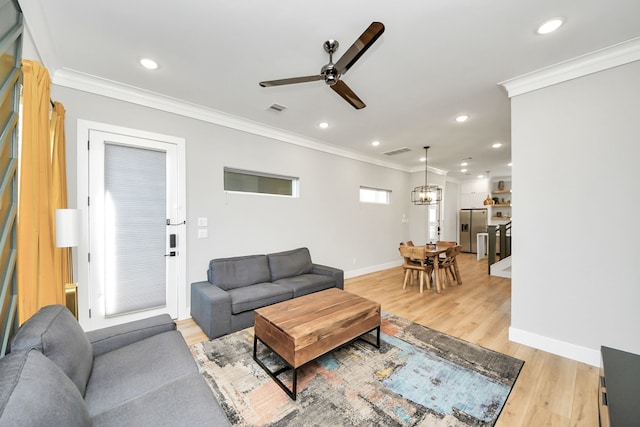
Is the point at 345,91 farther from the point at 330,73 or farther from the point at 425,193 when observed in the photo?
the point at 425,193

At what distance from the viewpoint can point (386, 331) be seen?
118 inches

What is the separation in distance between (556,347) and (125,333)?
397cm

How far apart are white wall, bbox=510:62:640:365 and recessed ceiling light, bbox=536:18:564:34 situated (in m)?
0.82

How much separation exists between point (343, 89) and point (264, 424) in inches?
103

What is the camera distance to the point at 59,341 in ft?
4.20

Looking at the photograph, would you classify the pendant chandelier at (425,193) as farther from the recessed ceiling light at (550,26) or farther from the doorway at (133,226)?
the doorway at (133,226)

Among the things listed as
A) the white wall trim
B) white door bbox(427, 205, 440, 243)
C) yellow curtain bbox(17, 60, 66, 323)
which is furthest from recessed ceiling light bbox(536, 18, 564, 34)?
white door bbox(427, 205, 440, 243)

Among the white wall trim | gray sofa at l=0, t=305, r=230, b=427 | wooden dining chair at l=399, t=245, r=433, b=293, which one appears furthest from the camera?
wooden dining chair at l=399, t=245, r=433, b=293

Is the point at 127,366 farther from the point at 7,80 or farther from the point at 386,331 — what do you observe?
the point at 386,331

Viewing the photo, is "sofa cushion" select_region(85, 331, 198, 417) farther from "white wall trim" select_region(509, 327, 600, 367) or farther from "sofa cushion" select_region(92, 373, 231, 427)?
"white wall trim" select_region(509, 327, 600, 367)

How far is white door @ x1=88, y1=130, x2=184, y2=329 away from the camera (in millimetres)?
2777

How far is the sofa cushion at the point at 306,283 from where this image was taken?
345 cm

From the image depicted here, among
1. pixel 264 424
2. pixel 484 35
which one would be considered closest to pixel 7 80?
pixel 264 424

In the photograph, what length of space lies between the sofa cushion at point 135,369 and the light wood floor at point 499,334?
1.13 m
